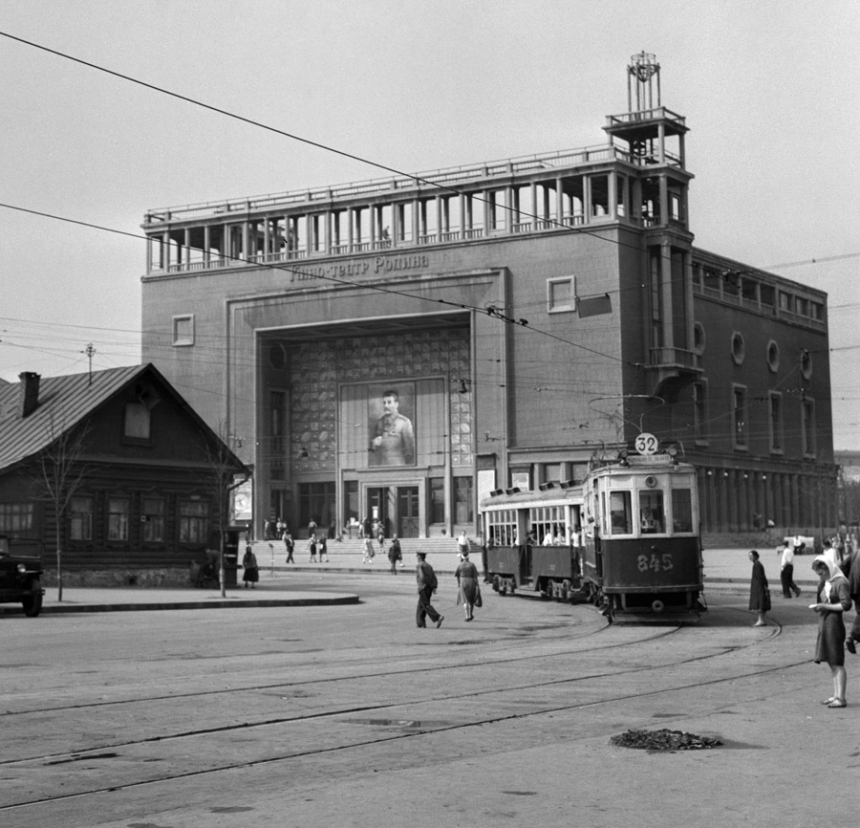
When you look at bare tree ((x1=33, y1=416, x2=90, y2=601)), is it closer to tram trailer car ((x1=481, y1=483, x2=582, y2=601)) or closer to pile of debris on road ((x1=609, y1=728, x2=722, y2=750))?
tram trailer car ((x1=481, y1=483, x2=582, y2=601))

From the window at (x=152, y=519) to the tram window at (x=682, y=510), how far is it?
23.4 metres

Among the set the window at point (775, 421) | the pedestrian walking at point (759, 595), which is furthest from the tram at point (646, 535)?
the window at point (775, 421)

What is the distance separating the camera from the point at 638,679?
54.1 ft

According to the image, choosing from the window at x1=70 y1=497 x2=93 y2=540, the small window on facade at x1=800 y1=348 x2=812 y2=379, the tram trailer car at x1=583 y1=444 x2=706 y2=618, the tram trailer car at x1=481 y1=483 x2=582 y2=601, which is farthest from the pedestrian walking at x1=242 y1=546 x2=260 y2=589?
the small window on facade at x1=800 y1=348 x2=812 y2=379

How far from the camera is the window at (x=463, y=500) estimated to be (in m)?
83.9

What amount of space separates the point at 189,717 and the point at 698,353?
70535 millimetres

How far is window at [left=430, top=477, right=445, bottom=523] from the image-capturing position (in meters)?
85.4

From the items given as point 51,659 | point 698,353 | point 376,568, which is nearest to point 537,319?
point 698,353

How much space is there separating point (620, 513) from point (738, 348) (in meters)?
65.5

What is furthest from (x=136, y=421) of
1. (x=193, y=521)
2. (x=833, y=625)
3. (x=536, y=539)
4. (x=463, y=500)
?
(x=463, y=500)

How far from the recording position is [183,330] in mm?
88250

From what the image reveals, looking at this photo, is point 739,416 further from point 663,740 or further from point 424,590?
point 663,740

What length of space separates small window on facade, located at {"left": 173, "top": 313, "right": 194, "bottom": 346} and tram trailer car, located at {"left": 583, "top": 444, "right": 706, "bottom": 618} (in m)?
63.8

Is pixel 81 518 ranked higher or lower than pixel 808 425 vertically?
lower
